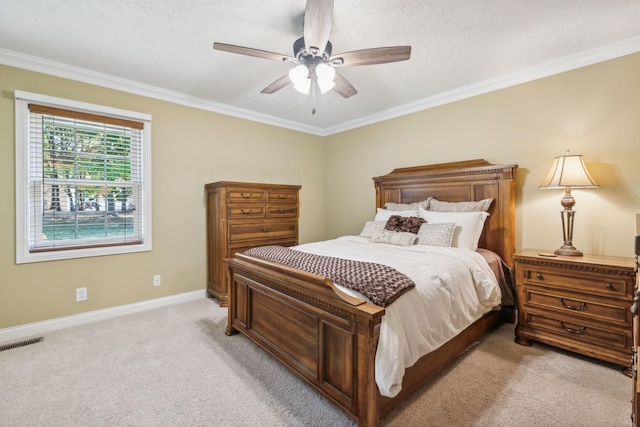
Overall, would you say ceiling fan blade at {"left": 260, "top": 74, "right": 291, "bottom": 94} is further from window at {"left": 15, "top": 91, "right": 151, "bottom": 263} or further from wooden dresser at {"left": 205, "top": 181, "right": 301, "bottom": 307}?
window at {"left": 15, "top": 91, "right": 151, "bottom": 263}

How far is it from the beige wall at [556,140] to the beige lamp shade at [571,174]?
280 millimetres

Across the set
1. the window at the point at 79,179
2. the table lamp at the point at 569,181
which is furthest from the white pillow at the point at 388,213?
the window at the point at 79,179

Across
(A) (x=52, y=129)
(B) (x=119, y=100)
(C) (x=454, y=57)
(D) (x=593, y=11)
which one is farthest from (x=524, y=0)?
(A) (x=52, y=129)

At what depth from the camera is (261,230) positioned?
12.4ft

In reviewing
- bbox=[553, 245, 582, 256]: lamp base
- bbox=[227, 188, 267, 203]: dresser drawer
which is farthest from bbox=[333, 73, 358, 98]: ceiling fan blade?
bbox=[553, 245, 582, 256]: lamp base

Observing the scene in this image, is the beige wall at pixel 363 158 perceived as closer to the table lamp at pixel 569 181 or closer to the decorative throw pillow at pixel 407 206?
the table lamp at pixel 569 181

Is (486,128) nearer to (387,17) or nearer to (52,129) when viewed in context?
(387,17)

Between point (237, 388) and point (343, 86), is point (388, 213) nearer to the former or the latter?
point (343, 86)

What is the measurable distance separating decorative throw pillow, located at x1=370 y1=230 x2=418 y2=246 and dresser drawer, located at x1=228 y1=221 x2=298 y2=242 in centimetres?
134

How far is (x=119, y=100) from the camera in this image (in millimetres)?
3102

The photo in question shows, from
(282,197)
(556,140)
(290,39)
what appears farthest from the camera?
(282,197)

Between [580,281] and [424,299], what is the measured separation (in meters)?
1.44

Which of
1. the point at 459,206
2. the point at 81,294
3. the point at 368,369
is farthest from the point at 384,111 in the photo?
the point at 81,294

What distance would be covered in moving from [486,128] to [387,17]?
1.85 metres
